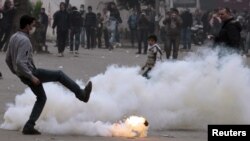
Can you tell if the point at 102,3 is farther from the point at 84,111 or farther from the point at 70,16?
the point at 84,111

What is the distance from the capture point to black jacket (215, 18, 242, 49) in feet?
43.4

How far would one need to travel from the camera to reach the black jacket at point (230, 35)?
13.2 metres

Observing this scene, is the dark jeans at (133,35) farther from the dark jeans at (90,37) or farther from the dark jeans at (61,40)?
the dark jeans at (61,40)

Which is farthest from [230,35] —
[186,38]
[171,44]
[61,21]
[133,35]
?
[133,35]

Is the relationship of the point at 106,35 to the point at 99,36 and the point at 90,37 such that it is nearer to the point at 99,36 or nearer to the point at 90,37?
the point at 99,36

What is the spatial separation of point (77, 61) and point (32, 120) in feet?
47.1

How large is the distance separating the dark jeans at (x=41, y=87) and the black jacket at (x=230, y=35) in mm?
3656

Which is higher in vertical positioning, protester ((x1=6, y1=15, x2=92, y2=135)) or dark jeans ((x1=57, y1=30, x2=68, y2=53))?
protester ((x1=6, y1=15, x2=92, y2=135))

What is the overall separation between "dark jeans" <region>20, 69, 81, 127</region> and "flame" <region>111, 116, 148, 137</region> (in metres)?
0.73

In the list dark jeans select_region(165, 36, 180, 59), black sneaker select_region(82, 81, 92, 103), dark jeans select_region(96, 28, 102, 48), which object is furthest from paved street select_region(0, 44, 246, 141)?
dark jeans select_region(96, 28, 102, 48)

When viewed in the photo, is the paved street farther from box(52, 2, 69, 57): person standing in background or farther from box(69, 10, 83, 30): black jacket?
box(69, 10, 83, 30): black jacket

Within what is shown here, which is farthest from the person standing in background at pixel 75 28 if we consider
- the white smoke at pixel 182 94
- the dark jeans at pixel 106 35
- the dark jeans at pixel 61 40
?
the white smoke at pixel 182 94

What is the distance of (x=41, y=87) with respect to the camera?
10422mm

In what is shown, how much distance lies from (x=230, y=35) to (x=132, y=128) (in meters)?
3.53
